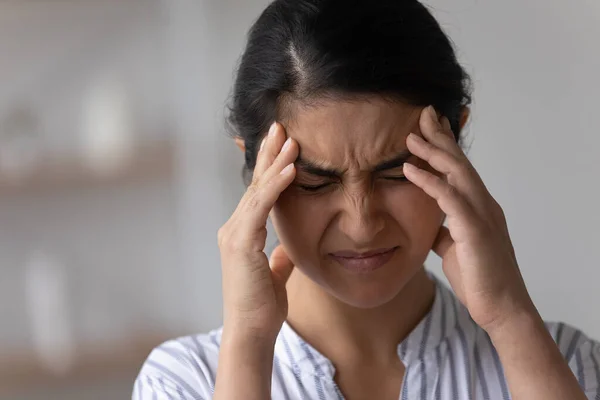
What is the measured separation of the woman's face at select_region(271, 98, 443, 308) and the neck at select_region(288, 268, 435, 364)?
0.10 m

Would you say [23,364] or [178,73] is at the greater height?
[178,73]

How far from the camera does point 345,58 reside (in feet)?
3.63

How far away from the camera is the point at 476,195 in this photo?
3.76 feet

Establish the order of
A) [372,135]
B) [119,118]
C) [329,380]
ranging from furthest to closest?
[119,118]
[329,380]
[372,135]

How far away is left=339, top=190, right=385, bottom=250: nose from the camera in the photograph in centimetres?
112

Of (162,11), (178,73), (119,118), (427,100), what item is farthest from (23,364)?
(427,100)

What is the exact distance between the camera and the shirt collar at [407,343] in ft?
4.13

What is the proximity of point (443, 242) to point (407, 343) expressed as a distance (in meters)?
0.18

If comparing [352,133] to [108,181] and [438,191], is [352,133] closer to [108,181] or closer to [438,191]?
[438,191]

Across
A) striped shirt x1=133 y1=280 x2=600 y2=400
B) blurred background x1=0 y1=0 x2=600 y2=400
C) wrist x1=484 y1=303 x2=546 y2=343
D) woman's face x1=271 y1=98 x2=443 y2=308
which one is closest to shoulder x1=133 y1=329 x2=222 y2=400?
striped shirt x1=133 y1=280 x2=600 y2=400

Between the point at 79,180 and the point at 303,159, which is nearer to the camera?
the point at 303,159

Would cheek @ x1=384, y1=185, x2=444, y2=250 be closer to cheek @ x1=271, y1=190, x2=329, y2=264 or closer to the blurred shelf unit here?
cheek @ x1=271, y1=190, x2=329, y2=264

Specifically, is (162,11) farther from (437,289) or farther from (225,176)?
(437,289)

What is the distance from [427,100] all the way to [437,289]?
1.21 feet
